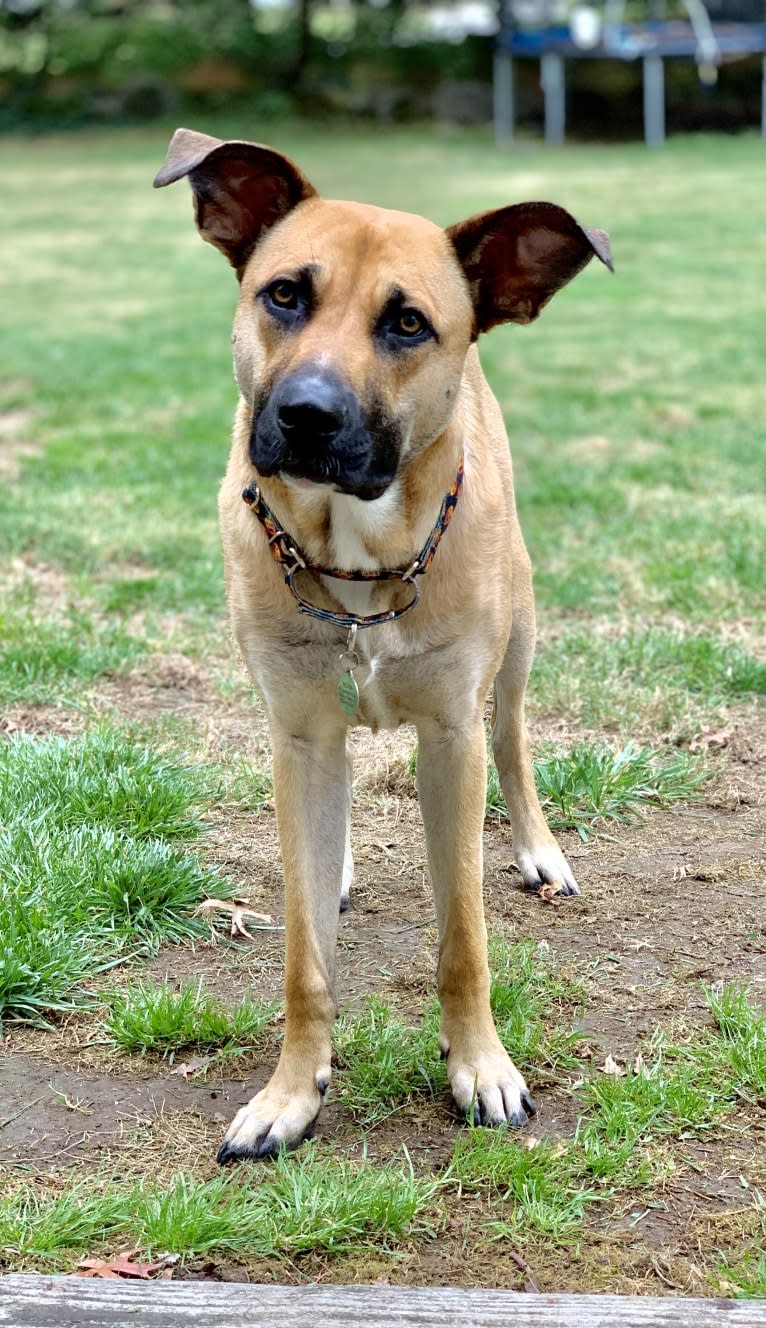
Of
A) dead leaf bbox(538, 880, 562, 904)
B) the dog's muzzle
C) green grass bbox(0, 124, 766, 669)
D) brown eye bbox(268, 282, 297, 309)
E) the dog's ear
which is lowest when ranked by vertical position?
green grass bbox(0, 124, 766, 669)

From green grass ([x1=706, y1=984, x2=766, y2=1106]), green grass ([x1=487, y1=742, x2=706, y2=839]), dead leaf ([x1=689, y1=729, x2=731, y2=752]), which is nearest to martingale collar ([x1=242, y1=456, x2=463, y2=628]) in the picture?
green grass ([x1=706, y1=984, x2=766, y2=1106])

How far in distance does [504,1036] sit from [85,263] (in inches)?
479

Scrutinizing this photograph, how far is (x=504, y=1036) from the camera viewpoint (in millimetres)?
3072

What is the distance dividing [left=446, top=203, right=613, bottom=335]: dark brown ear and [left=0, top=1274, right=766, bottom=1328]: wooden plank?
180cm

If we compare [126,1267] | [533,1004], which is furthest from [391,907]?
[126,1267]

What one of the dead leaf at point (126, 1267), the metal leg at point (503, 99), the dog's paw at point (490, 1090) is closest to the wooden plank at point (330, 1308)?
the dead leaf at point (126, 1267)

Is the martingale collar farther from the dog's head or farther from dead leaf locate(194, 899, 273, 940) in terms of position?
dead leaf locate(194, 899, 273, 940)

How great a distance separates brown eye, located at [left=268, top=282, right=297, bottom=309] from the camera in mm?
2641

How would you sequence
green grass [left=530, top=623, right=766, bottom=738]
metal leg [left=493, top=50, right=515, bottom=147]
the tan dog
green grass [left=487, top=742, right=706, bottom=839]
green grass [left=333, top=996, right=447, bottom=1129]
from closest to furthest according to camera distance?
the tan dog < green grass [left=333, top=996, right=447, bottom=1129] < green grass [left=487, top=742, right=706, bottom=839] < green grass [left=530, top=623, right=766, bottom=738] < metal leg [left=493, top=50, right=515, bottom=147]

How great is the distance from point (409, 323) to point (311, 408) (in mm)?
351

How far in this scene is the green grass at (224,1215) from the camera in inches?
94.9

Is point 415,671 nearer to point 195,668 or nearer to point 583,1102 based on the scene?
point 583,1102

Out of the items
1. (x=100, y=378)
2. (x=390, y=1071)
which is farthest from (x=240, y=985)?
(x=100, y=378)

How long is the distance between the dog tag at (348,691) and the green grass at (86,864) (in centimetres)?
94
